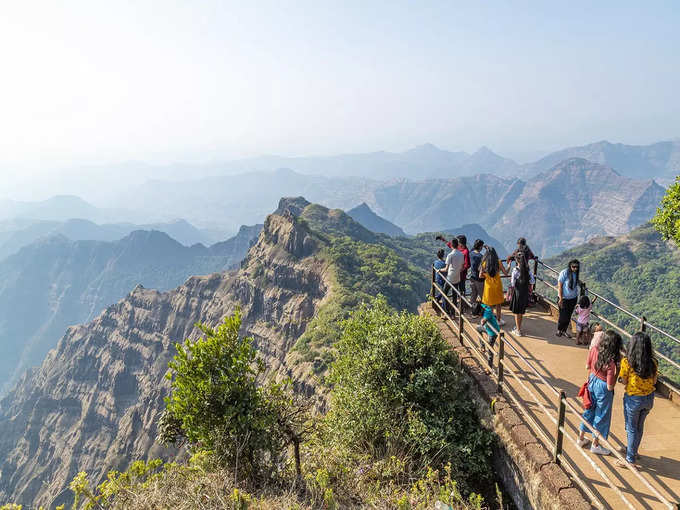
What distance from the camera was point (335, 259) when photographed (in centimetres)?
6456

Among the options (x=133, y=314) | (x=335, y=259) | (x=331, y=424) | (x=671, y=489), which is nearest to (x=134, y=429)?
(x=133, y=314)

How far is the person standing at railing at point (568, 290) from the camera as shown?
9391 mm

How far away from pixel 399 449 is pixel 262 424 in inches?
110

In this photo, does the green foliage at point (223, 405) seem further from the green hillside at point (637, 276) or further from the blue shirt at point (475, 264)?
the green hillside at point (637, 276)

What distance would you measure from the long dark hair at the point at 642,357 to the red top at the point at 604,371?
0.28m

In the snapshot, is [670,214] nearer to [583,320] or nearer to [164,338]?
[583,320]

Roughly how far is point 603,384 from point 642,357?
0.70 metres

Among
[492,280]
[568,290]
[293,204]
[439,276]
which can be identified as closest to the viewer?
[568,290]

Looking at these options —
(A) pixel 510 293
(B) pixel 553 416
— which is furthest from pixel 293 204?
(B) pixel 553 416

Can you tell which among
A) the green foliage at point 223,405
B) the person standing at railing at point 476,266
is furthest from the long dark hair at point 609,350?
the green foliage at point 223,405

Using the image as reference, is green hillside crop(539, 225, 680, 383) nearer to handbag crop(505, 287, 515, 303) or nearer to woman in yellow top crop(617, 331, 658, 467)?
handbag crop(505, 287, 515, 303)

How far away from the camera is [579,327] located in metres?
9.54

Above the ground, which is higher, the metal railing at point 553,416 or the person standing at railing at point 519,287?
the person standing at railing at point 519,287

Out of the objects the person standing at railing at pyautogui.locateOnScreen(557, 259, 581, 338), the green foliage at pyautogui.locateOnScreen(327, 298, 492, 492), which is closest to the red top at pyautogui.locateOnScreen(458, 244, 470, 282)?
the person standing at railing at pyautogui.locateOnScreen(557, 259, 581, 338)
